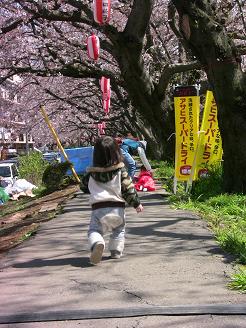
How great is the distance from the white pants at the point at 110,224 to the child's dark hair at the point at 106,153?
0.50 metres

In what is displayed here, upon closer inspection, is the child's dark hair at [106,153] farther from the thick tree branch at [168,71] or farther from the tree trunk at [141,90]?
the thick tree branch at [168,71]

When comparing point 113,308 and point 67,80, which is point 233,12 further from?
point 113,308

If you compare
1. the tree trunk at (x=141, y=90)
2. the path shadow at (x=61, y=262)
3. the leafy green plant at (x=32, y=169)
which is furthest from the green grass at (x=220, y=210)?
the leafy green plant at (x=32, y=169)

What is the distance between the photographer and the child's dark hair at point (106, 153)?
552cm

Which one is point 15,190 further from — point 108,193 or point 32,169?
point 108,193

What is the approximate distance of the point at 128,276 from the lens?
480cm

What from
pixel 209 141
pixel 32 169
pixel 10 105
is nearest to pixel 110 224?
pixel 209 141

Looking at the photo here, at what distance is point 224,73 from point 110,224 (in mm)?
4750

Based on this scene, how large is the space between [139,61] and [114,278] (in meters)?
9.33

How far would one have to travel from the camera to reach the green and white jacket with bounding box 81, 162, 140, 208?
5.52m

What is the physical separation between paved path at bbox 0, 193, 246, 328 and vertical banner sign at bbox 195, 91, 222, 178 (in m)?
3.18

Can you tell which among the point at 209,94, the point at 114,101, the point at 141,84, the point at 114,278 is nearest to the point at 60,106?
the point at 114,101

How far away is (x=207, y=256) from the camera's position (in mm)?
5430

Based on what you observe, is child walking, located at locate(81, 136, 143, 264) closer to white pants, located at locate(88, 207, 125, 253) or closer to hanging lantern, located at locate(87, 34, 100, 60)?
white pants, located at locate(88, 207, 125, 253)
